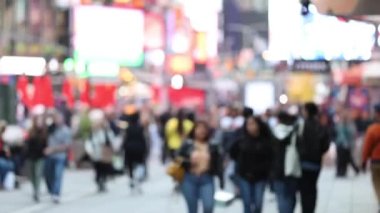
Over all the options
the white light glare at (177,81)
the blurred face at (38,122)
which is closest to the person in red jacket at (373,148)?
the blurred face at (38,122)

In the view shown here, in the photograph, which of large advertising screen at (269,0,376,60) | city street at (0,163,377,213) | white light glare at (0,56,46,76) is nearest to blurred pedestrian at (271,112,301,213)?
city street at (0,163,377,213)

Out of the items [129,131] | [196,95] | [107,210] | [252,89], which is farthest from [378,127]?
[196,95]

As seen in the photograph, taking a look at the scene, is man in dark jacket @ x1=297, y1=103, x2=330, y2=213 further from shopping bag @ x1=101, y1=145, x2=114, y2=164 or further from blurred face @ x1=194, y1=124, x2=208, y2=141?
shopping bag @ x1=101, y1=145, x2=114, y2=164

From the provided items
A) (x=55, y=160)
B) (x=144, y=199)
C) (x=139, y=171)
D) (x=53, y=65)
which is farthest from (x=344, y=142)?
(x=53, y=65)

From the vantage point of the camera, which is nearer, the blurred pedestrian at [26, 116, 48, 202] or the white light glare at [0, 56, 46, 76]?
the blurred pedestrian at [26, 116, 48, 202]

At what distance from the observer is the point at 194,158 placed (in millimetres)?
14031

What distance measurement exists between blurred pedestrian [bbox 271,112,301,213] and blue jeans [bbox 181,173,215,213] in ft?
2.74

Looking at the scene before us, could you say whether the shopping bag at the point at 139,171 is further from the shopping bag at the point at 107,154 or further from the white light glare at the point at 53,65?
the white light glare at the point at 53,65

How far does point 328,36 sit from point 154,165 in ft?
20.8

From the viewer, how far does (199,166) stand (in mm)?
14094

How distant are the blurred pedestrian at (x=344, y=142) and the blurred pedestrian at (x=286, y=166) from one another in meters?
12.1

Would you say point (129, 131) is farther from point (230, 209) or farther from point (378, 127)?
point (378, 127)

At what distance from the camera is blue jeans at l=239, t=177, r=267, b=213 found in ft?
47.0

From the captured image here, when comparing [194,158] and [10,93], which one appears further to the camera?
[10,93]
